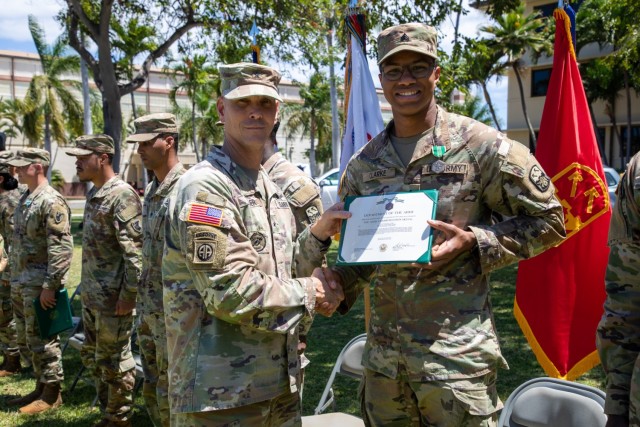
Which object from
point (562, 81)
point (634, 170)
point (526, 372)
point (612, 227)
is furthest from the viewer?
point (526, 372)

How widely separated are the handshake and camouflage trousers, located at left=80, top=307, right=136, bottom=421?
115 inches

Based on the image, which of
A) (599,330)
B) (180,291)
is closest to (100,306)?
(180,291)

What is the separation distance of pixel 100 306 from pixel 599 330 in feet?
12.5

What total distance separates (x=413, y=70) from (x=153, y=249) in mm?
2292

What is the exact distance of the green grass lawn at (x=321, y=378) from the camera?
17.3ft

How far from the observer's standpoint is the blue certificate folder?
5477 mm

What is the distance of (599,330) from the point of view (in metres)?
2.27

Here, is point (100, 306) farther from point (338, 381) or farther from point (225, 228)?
point (225, 228)

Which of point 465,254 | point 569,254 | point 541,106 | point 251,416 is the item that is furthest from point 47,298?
point 541,106

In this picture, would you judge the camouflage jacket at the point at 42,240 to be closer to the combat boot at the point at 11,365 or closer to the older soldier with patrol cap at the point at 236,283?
the combat boot at the point at 11,365

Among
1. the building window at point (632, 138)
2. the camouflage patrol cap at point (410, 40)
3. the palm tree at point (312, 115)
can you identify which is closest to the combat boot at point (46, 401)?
the camouflage patrol cap at point (410, 40)

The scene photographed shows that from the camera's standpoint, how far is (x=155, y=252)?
4094 millimetres

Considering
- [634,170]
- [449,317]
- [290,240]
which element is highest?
[634,170]

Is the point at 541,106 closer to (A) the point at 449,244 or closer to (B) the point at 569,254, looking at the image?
(B) the point at 569,254
